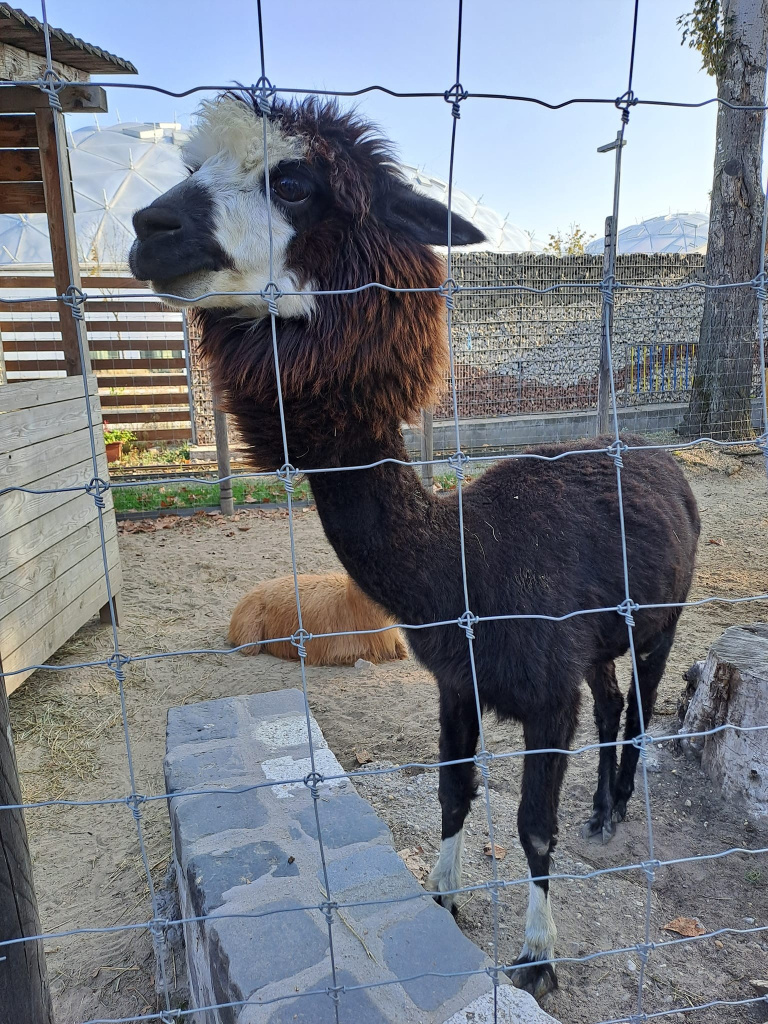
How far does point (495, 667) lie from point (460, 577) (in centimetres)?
29

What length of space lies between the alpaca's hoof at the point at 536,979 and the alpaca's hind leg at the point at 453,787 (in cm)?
34

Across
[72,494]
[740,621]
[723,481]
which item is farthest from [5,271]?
[740,621]

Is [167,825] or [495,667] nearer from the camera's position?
[495,667]

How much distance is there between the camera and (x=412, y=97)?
1.47 m

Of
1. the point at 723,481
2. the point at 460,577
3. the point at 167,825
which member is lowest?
the point at 167,825

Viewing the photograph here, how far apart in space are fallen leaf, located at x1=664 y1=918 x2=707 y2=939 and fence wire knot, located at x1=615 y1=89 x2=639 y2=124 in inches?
95.9

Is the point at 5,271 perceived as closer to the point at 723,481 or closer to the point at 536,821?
the point at 723,481

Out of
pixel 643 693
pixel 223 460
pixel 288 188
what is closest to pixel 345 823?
pixel 643 693

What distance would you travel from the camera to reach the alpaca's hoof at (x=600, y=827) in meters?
2.92

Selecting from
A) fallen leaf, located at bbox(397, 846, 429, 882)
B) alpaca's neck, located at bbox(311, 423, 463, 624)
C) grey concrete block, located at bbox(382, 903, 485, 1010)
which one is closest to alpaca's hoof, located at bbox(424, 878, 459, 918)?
fallen leaf, located at bbox(397, 846, 429, 882)

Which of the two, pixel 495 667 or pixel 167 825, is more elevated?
pixel 495 667

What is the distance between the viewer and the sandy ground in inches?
88.6

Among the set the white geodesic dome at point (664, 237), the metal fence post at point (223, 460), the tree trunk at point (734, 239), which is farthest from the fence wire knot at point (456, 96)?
the white geodesic dome at point (664, 237)

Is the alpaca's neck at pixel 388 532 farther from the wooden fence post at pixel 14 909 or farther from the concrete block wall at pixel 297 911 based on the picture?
the wooden fence post at pixel 14 909
